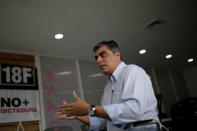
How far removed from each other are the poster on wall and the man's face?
9.58 feet

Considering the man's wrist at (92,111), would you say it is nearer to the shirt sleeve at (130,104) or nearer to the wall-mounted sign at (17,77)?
the shirt sleeve at (130,104)

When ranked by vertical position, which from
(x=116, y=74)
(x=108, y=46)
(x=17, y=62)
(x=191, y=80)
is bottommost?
(x=116, y=74)

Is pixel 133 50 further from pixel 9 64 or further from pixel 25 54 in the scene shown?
pixel 9 64

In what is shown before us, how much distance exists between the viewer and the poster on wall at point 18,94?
12.4 feet

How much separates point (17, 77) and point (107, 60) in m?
3.10

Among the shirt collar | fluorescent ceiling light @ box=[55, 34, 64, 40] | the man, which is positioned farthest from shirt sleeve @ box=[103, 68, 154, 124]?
fluorescent ceiling light @ box=[55, 34, 64, 40]

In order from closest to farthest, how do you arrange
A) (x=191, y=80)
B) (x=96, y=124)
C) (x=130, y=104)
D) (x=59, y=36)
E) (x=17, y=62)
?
(x=130, y=104) → (x=96, y=124) → (x=59, y=36) → (x=17, y=62) → (x=191, y=80)

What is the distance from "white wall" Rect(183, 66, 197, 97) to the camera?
835 cm

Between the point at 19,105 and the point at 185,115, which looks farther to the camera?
the point at 19,105

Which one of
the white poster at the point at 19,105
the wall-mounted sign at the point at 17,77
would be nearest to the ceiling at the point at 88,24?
the wall-mounted sign at the point at 17,77

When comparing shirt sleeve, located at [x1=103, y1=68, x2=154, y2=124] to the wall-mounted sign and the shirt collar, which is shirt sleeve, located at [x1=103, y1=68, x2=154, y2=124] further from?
the wall-mounted sign

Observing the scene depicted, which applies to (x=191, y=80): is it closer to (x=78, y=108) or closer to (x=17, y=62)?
(x=17, y=62)

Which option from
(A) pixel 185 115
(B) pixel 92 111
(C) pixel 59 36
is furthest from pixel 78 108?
(C) pixel 59 36

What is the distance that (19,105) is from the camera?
3938mm
